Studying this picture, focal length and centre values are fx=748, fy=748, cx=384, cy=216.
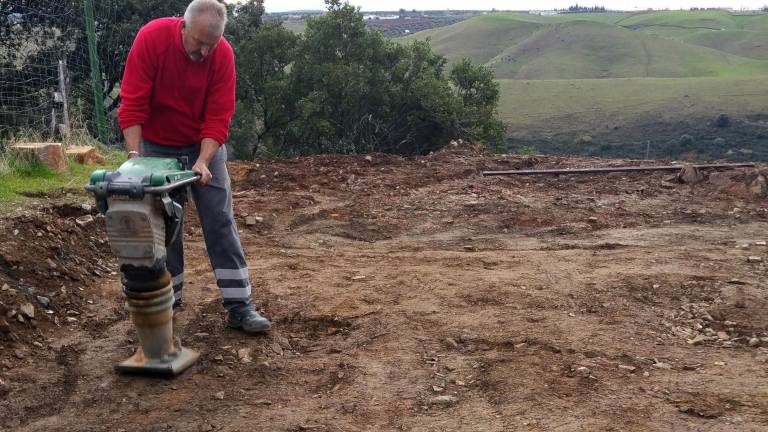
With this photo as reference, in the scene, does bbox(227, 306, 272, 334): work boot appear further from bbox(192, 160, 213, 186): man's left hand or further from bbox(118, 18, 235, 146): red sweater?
bbox(118, 18, 235, 146): red sweater

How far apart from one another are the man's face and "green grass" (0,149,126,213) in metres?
2.76

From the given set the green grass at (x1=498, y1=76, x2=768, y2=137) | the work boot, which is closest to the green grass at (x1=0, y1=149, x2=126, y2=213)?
the work boot

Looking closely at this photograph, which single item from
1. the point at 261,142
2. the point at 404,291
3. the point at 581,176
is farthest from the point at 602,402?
the point at 261,142

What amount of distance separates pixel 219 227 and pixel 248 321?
57 centimetres

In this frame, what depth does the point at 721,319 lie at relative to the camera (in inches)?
181

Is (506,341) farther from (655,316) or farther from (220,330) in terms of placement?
(220,330)

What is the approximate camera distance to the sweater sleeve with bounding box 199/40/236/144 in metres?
4.11

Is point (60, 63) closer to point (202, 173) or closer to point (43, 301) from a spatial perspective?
point (43, 301)

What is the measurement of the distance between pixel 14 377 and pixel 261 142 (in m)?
14.9

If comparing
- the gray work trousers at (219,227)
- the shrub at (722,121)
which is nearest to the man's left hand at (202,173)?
the gray work trousers at (219,227)

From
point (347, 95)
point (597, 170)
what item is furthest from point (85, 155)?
point (347, 95)

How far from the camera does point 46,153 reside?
283 inches

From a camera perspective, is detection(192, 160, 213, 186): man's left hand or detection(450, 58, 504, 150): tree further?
detection(450, 58, 504, 150): tree

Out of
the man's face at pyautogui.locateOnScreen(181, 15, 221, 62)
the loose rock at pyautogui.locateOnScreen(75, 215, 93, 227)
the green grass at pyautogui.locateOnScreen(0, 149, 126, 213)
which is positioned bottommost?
the loose rock at pyautogui.locateOnScreen(75, 215, 93, 227)
